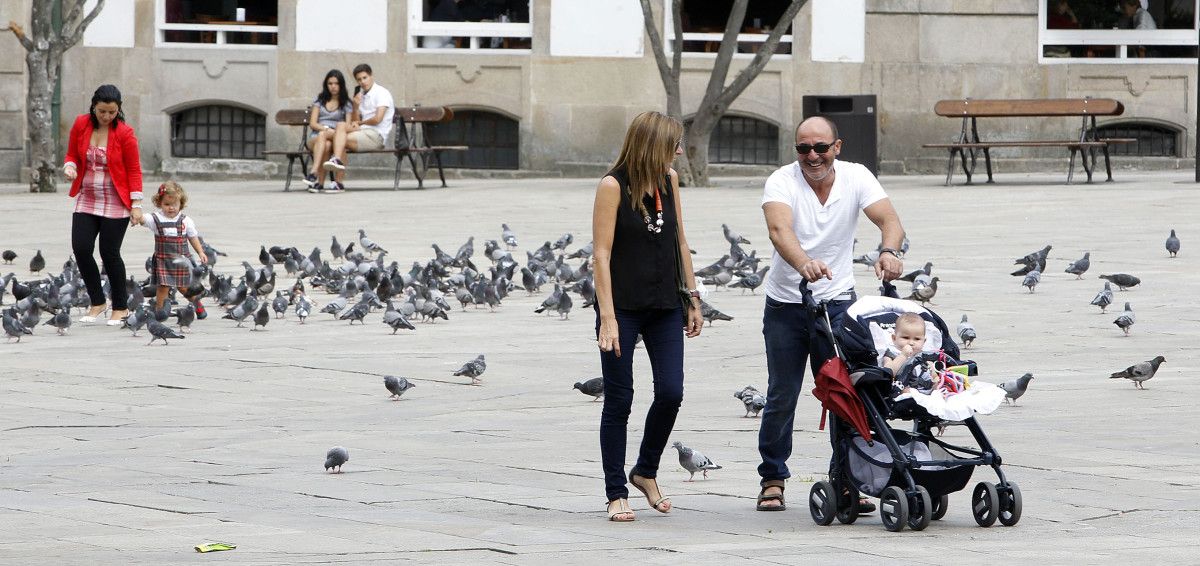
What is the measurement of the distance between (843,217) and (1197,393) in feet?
11.2

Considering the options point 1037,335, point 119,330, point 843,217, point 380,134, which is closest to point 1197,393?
point 1037,335

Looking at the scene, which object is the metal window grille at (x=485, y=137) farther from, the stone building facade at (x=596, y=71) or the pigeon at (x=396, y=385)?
the pigeon at (x=396, y=385)

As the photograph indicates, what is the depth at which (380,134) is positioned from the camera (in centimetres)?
2394

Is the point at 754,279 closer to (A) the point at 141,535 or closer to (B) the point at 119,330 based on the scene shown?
(B) the point at 119,330

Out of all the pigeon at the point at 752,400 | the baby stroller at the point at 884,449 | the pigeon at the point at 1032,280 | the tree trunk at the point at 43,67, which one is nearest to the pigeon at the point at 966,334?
the pigeon at the point at 752,400

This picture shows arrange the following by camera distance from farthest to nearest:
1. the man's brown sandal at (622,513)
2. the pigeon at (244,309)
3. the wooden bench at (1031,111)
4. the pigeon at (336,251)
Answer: the wooden bench at (1031,111) < the pigeon at (336,251) < the pigeon at (244,309) < the man's brown sandal at (622,513)

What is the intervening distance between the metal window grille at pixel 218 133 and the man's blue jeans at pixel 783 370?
21.5 m

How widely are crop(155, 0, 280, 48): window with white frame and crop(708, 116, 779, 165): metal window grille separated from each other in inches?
259

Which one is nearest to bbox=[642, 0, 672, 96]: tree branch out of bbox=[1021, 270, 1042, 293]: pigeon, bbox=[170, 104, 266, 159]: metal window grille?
bbox=[170, 104, 266, 159]: metal window grille

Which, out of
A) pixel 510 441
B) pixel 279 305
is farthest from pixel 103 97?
pixel 510 441

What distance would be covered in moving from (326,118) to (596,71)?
4.69 meters

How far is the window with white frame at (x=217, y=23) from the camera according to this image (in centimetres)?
2734

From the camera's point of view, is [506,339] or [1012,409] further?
[506,339]

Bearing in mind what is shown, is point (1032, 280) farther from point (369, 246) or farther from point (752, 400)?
point (369, 246)
